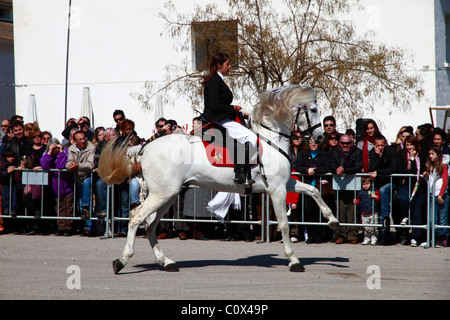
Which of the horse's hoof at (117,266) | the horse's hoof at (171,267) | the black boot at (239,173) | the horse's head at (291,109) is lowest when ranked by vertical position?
the horse's hoof at (171,267)

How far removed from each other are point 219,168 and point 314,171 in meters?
3.59

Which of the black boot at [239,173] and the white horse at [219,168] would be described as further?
the black boot at [239,173]

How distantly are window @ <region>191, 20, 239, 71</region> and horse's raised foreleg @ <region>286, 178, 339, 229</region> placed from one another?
9.00 meters

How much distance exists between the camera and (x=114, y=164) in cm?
959

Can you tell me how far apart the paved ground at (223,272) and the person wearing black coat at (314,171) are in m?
0.37

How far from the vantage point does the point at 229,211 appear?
1298 cm

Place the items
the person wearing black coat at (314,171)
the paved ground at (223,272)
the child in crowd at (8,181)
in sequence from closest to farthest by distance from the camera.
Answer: the paved ground at (223,272)
the person wearing black coat at (314,171)
the child in crowd at (8,181)

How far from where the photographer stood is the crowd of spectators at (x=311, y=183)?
1213 cm

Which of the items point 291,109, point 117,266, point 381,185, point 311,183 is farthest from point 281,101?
point 381,185

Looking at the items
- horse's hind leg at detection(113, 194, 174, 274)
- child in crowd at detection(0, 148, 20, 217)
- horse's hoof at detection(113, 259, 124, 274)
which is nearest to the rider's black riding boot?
horse's hind leg at detection(113, 194, 174, 274)

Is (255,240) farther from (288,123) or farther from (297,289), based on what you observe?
(297,289)

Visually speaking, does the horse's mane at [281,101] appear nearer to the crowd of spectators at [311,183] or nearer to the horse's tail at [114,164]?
the horse's tail at [114,164]

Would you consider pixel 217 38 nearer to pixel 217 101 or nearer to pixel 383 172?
pixel 383 172

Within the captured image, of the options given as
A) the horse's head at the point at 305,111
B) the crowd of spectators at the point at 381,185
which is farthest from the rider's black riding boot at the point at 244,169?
the crowd of spectators at the point at 381,185
